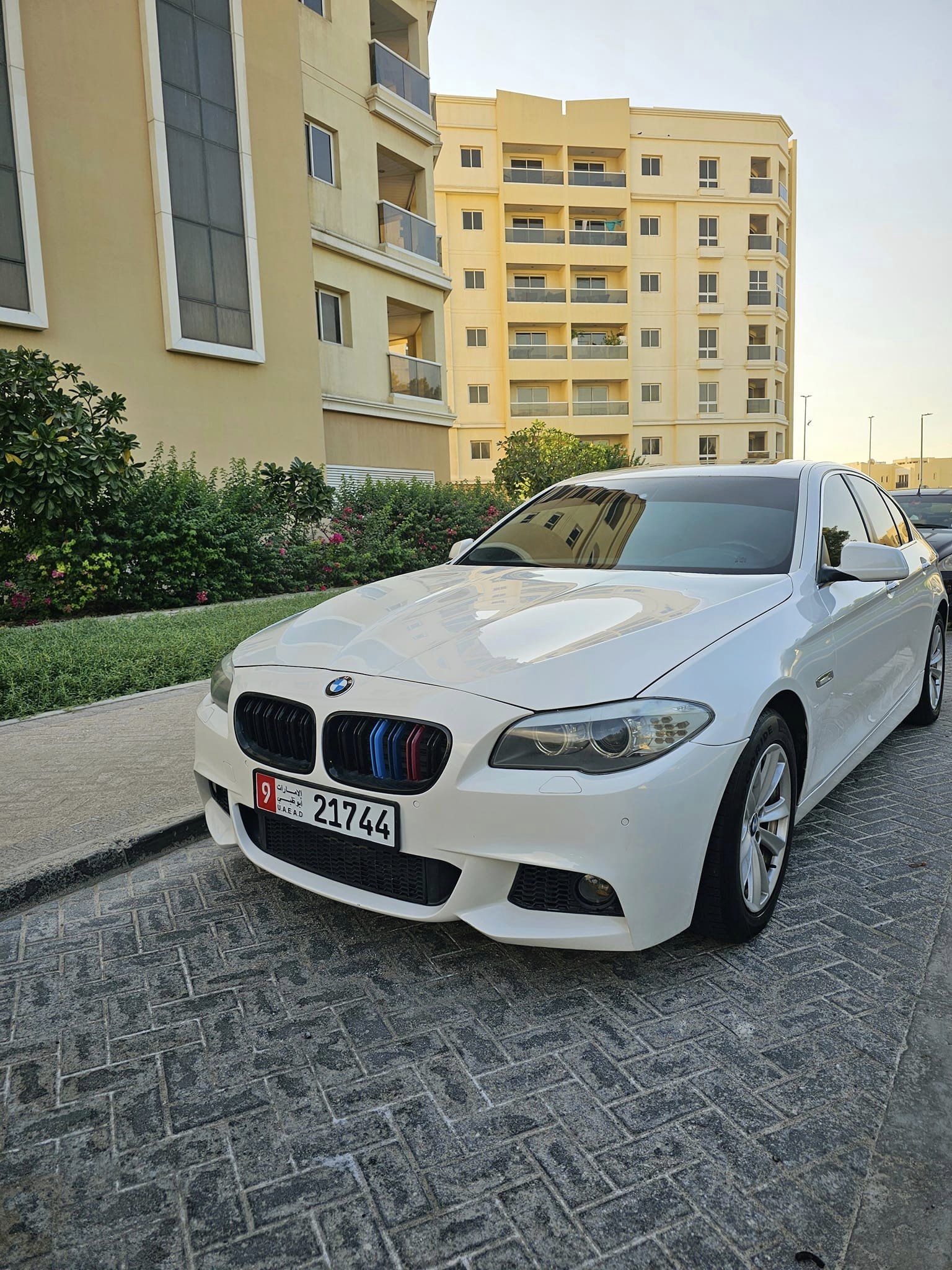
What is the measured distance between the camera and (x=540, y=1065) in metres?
2.25

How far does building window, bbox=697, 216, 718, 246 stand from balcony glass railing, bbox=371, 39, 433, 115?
1268 inches

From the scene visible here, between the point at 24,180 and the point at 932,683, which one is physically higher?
the point at 24,180

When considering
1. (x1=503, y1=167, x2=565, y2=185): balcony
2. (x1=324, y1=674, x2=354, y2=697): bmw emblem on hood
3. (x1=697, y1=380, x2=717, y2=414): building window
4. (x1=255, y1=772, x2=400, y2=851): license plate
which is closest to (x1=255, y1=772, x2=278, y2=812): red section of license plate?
(x1=255, y1=772, x2=400, y2=851): license plate

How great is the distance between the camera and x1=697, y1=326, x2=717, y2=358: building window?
50.8m

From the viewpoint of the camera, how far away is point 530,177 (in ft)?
153

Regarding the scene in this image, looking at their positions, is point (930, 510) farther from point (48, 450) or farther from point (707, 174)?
A: point (707, 174)

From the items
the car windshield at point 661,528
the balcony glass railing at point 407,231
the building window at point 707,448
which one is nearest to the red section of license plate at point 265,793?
the car windshield at point 661,528

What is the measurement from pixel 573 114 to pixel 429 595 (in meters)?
51.4

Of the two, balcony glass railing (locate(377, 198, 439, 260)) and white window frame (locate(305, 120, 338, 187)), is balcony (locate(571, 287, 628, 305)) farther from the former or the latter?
white window frame (locate(305, 120, 338, 187))

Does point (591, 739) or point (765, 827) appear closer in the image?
point (591, 739)

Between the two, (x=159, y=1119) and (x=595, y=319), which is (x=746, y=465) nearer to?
(x=159, y=1119)

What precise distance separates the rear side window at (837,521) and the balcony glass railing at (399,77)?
67.4ft

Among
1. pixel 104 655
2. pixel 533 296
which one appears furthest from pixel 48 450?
pixel 533 296

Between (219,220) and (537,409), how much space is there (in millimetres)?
33410
